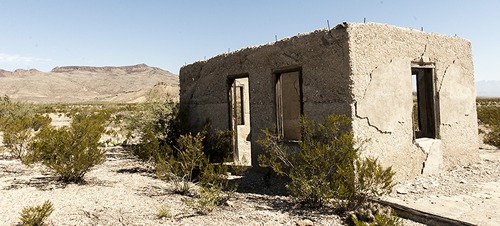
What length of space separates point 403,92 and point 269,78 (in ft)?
8.40

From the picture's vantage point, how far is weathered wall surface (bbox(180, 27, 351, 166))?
5797 mm

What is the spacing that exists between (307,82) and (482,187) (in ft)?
11.4

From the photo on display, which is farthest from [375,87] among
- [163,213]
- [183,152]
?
[163,213]

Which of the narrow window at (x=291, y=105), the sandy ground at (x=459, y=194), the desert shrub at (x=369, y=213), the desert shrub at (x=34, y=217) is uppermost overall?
the narrow window at (x=291, y=105)

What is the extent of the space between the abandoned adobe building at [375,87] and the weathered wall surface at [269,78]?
0.02 metres

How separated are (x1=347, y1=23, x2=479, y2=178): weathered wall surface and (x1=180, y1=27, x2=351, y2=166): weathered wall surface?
0.31 meters

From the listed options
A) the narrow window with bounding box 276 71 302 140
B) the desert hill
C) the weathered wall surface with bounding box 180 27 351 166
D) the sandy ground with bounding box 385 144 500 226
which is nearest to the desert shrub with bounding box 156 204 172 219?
the weathered wall surface with bounding box 180 27 351 166

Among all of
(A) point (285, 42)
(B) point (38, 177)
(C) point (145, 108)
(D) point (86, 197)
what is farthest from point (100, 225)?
(C) point (145, 108)

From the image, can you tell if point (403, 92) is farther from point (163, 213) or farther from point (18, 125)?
point (18, 125)

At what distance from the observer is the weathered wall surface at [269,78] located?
A: 5.80 meters

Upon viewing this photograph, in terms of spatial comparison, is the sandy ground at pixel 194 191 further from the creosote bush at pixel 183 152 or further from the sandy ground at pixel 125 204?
the creosote bush at pixel 183 152

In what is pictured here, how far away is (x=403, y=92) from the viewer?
627 cm

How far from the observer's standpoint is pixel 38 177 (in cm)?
738

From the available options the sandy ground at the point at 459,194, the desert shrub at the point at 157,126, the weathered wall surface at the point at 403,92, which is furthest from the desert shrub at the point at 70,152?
the sandy ground at the point at 459,194
